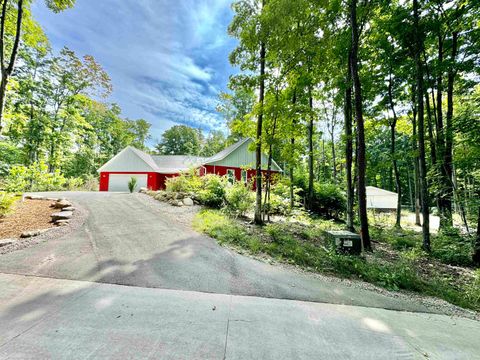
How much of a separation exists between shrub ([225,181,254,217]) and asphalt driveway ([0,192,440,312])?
2.94m

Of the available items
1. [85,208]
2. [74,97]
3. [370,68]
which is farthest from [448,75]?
[74,97]

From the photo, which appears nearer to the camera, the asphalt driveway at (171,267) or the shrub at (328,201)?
the asphalt driveway at (171,267)

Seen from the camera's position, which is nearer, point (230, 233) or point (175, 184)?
point (230, 233)

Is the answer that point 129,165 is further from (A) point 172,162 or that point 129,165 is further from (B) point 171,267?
(B) point 171,267

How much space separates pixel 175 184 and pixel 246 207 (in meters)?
4.47

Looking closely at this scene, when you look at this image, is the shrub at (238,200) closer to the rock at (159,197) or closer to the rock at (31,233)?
the rock at (159,197)

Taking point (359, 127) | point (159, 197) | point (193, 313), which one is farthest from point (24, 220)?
point (359, 127)

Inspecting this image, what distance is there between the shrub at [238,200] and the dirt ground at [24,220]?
5.32m

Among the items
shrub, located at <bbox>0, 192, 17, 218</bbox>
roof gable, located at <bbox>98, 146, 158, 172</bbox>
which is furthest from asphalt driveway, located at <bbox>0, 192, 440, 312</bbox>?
roof gable, located at <bbox>98, 146, 158, 172</bbox>

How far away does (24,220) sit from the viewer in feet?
17.7

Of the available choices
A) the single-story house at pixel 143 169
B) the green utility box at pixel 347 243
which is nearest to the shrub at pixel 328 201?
the green utility box at pixel 347 243

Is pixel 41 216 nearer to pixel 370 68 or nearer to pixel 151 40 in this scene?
pixel 151 40

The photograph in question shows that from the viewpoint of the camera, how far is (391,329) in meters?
2.16

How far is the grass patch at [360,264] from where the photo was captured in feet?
11.0
